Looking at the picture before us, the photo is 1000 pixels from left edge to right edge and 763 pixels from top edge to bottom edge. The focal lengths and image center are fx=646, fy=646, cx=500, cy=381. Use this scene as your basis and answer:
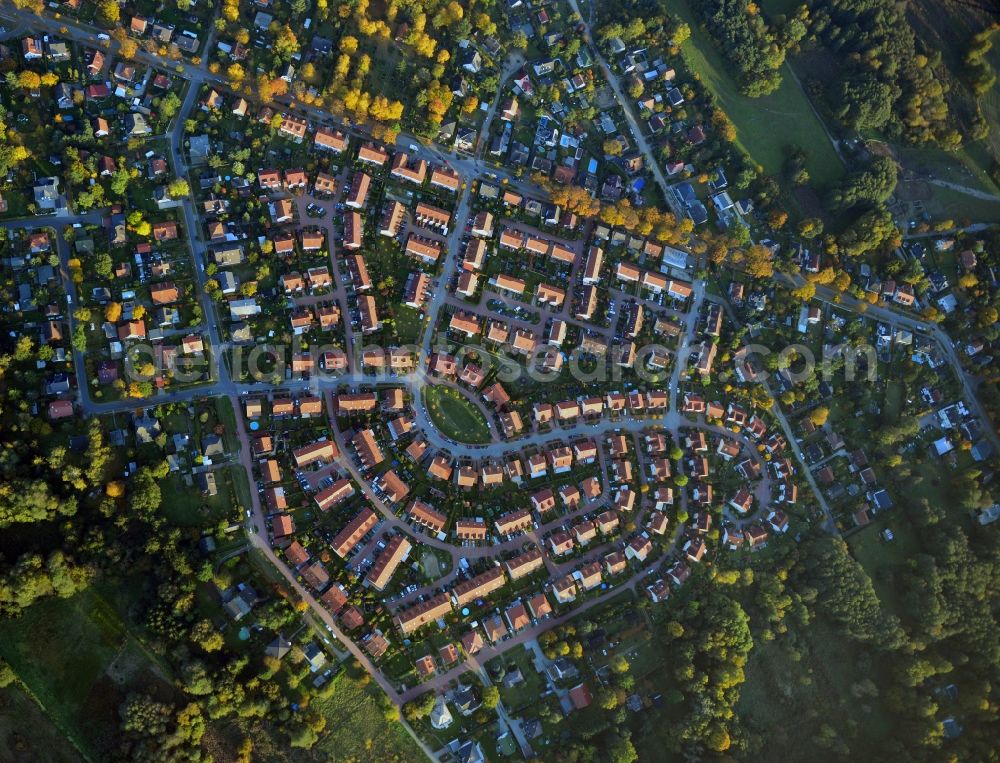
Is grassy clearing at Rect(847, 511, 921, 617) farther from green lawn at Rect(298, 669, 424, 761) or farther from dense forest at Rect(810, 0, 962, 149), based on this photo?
green lawn at Rect(298, 669, 424, 761)

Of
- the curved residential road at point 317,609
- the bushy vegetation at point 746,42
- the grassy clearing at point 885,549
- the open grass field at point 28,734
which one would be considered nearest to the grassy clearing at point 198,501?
the curved residential road at point 317,609

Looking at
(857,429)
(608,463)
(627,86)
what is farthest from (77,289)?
(857,429)

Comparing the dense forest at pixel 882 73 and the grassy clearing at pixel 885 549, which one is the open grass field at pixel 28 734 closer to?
the grassy clearing at pixel 885 549

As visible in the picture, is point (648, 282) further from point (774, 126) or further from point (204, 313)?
point (204, 313)

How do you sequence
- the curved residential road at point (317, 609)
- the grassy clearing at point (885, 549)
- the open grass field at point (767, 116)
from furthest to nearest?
the open grass field at point (767, 116) → the grassy clearing at point (885, 549) → the curved residential road at point (317, 609)

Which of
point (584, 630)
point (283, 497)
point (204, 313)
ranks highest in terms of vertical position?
point (204, 313)

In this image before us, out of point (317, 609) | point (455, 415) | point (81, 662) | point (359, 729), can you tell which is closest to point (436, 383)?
point (455, 415)
